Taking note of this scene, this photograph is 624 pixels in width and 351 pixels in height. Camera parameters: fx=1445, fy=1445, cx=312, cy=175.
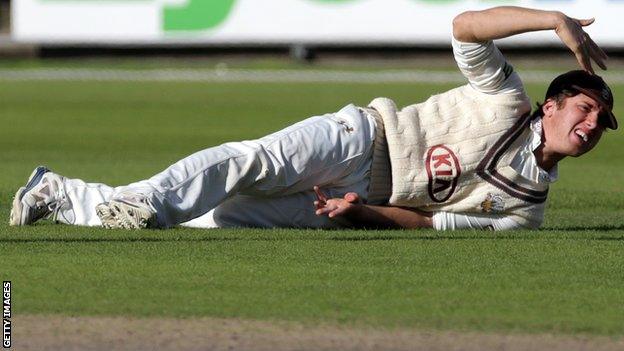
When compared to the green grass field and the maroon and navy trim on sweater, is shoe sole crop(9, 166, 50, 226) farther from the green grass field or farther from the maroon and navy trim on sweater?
the maroon and navy trim on sweater

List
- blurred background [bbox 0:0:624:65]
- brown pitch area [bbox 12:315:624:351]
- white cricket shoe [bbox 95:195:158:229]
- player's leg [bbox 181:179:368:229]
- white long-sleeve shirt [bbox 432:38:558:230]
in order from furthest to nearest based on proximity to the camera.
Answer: blurred background [bbox 0:0:624:65] < player's leg [bbox 181:179:368:229] < white long-sleeve shirt [bbox 432:38:558:230] < white cricket shoe [bbox 95:195:158:229] < brown pitch area [bbox 12:315:624:351]

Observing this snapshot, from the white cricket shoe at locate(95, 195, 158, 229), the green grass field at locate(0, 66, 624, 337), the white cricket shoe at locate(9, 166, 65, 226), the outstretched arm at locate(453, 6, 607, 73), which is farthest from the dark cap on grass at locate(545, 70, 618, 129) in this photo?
the white cricket shoe at locate(9, 166, 65, 226)

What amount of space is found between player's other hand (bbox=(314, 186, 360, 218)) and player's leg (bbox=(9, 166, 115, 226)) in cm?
107

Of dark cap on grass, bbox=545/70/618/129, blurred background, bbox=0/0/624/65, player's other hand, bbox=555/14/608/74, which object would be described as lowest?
blurred background, bbox=0/0/624/65

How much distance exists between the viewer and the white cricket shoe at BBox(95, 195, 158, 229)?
A: 674 cm

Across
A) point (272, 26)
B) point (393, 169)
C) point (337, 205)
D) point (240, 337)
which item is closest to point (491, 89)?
point (393, 169)

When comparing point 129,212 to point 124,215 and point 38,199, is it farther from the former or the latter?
point 38,199

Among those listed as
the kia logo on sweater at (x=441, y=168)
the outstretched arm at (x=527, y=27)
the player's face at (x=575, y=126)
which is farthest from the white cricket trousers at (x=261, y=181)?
the player's face at (x=575, y=126)

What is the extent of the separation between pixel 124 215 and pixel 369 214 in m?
1.24

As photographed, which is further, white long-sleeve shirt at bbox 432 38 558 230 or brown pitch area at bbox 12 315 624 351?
white long-sleeve shirt at bbox 432 38 558 230

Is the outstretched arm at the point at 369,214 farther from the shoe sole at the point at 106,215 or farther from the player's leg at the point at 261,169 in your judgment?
the shoe sole at the point at 106,215

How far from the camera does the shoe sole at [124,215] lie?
676cm

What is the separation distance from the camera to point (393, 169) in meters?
7.19

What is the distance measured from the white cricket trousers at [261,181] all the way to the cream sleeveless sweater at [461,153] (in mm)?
152
